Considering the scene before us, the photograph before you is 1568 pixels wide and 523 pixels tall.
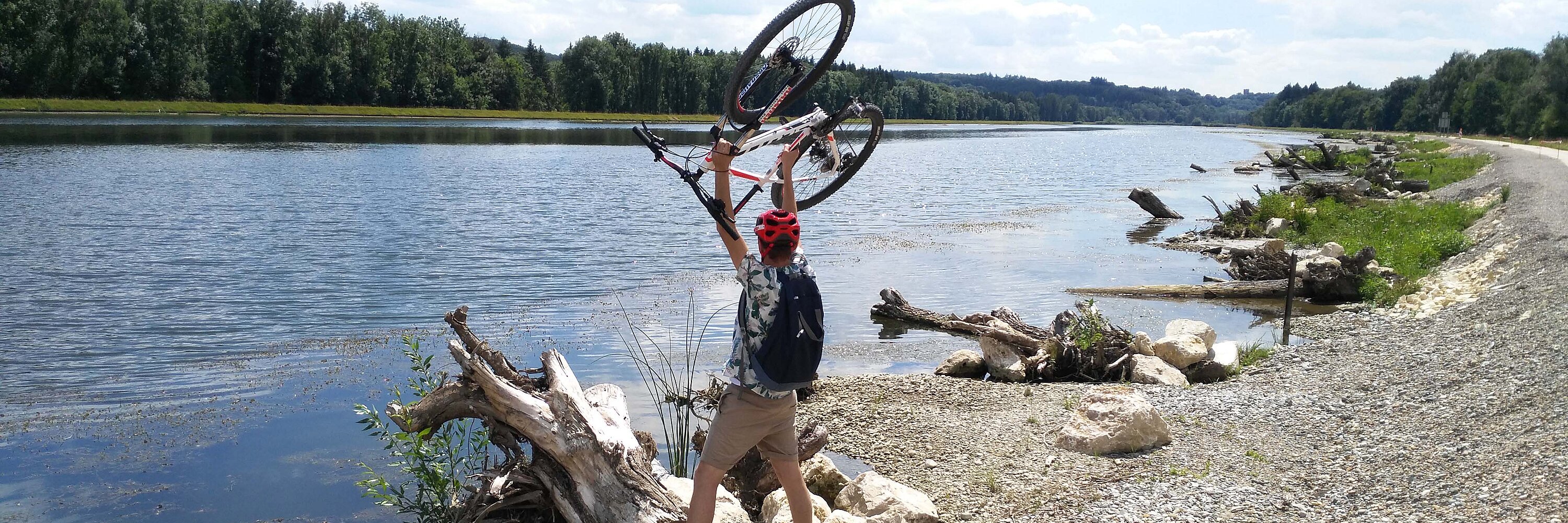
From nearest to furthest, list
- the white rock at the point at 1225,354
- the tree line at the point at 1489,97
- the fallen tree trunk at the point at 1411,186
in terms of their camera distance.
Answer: the white rock at the point at 1225,354, the fallen tree trunk at the point at 1411,186, the tree line at the point at 1489,97

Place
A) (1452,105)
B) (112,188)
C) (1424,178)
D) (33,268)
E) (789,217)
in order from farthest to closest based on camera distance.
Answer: (1452,105)
(1424,178)
(112,188)
(33,268)
(789,217)

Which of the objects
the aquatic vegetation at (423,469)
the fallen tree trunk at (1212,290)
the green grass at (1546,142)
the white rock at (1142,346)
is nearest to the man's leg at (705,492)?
the aquatic vegetation at (423,469)

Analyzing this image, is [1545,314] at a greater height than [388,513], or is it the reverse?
[1545,314]

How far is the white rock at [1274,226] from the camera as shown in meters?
28.6

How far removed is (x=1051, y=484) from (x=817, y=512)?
6.81 feet

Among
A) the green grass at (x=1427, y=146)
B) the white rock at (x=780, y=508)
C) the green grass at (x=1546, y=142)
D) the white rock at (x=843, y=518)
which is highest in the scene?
the green grass at (x=1546, y=142)

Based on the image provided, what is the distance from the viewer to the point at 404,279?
1938 centimetres

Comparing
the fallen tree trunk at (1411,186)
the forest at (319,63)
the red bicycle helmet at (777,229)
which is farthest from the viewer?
the forest at (319,63)

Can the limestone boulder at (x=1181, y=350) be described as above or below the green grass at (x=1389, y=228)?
below

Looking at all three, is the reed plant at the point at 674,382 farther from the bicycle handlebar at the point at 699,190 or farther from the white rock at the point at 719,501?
the bicycle handlebar at the point at 699,190

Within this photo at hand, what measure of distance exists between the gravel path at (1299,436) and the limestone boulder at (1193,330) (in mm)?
798

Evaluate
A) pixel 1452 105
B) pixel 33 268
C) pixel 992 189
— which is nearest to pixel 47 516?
pixel 33 268

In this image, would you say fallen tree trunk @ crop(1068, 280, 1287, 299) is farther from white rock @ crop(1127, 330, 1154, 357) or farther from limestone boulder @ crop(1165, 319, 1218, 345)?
white rock @ crop(1127, 330, 1154, 357)

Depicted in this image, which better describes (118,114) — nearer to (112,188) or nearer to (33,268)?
(112,188)
